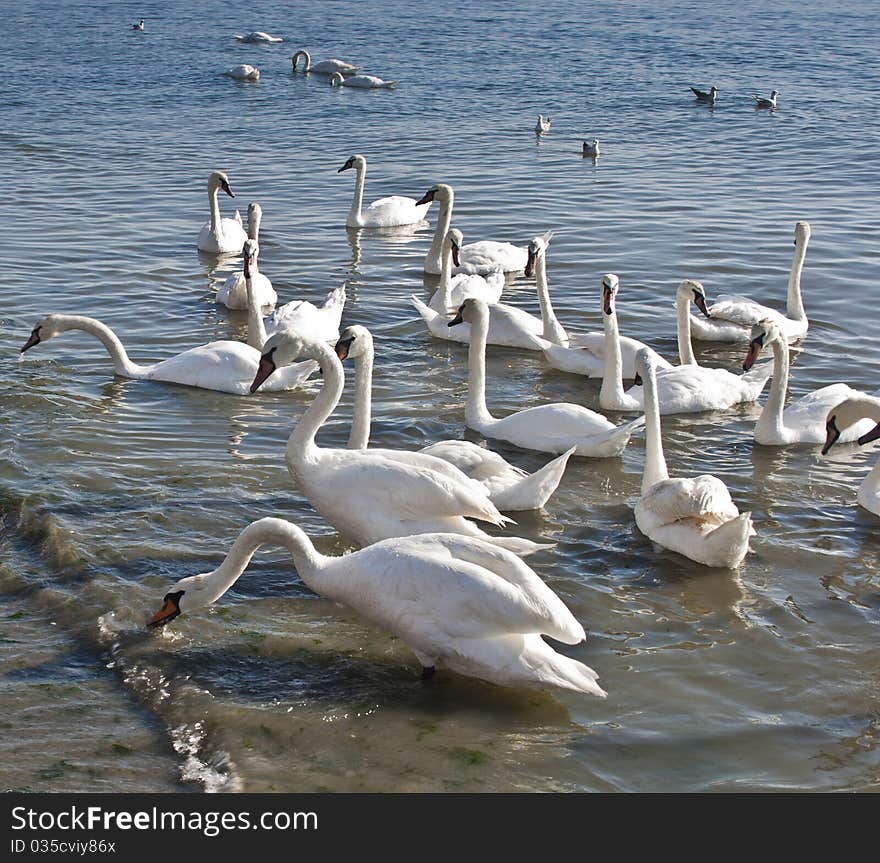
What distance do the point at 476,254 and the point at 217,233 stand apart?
324 cm

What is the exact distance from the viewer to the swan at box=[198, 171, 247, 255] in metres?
15.4

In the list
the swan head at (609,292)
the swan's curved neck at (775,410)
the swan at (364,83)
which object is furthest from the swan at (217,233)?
the swan at (364,83)

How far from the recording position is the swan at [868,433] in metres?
8.38

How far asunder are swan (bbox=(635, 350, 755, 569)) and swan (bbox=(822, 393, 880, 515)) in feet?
3.23

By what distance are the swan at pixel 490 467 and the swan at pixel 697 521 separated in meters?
0.59

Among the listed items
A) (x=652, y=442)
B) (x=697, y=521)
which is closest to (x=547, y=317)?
(x=652, y=442)

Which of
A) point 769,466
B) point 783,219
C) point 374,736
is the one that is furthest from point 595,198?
point 374,736

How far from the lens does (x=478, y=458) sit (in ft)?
26.8

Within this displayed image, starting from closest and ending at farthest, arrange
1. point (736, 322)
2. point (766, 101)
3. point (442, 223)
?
1. point (736, 322)
2. point (442, 223)
3. point (766, 101)

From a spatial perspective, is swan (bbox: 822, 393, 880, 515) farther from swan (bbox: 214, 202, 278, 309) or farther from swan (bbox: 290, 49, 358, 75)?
swan (bbox: 290, 49, 358, 75)

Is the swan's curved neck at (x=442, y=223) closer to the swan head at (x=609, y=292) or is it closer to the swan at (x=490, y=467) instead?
the swan head at (x=609, y=292)

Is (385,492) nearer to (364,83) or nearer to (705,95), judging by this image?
(705,95)
